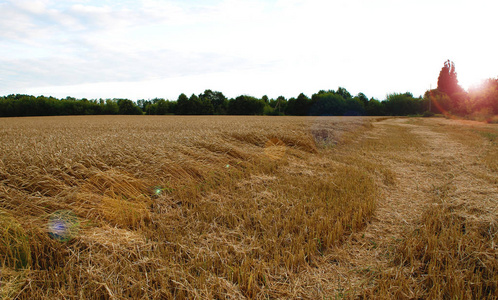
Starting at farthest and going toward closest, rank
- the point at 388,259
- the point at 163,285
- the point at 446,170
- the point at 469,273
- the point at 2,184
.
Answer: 1. the point at 446,170
2. the point at 2,184
3. the point at 388,259
4. the point at 469,273
5. the point at 163,285

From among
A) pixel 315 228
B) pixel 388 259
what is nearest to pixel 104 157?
pixel 315 228

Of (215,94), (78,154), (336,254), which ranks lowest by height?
(336,254)

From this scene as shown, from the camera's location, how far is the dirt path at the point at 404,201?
257 centimetres

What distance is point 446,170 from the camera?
253 inches

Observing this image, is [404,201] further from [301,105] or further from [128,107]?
[301,105]

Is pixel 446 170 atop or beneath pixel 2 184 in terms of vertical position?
beneath

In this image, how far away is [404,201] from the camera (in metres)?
4.41

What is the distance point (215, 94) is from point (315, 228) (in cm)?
9017

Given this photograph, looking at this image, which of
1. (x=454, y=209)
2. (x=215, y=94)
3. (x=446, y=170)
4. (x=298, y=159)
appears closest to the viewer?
(x=454, y=209)

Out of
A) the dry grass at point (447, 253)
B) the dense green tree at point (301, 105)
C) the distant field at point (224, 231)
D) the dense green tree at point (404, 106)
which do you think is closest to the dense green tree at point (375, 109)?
the dense green tree at point (404, 106)

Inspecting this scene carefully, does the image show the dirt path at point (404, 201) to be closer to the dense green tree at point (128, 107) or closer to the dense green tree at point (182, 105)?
the dense green tree at point (128, 107)

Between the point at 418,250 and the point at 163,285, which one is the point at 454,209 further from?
the point at 163,285

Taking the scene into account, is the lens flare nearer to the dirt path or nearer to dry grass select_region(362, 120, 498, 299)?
the dirt path

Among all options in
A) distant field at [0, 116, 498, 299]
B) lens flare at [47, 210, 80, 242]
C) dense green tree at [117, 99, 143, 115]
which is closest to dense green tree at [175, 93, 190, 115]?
dense green tree at [117, 99, 143, 115]
